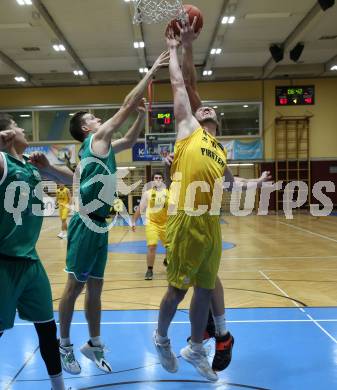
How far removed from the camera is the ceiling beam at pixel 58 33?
14.0 m

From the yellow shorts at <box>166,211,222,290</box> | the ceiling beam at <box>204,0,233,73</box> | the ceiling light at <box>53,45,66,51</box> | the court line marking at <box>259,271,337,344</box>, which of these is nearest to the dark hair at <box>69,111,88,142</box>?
the yellow shorts at <box>166,211,222,290</box>

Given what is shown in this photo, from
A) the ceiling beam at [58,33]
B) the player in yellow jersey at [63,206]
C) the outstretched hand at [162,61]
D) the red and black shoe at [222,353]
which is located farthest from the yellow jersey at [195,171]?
the ceiling beam at [58,33]

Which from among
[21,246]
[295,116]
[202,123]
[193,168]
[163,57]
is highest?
[295,116]

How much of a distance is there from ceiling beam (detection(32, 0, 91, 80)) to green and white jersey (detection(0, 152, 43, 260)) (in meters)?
12.5

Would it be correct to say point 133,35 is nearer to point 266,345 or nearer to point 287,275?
point 287,275

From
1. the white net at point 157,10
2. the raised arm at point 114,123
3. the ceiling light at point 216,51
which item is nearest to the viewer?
the raised arm at point 114,123

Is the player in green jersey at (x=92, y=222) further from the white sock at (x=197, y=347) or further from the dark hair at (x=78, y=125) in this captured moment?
the white sock at (x=197, y=347)

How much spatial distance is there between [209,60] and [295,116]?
5911 mm

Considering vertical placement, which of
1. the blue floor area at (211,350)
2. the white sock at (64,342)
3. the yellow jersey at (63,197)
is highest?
the yellow jersey at (63,197)

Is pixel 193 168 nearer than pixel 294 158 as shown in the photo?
Yes

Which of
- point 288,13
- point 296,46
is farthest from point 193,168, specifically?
point 296,46

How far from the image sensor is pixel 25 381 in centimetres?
360

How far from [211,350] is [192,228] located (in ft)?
5.15

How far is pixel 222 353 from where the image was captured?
3.65 metres
